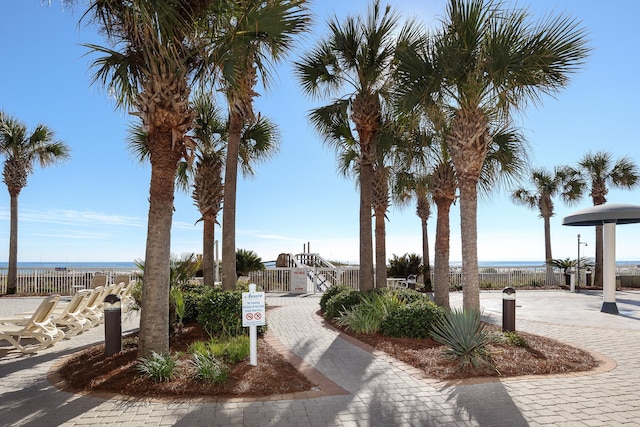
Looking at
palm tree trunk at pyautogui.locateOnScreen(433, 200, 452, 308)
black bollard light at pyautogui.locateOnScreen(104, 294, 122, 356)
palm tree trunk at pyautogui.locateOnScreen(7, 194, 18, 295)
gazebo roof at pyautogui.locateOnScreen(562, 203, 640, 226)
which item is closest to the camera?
black bollard light at pyautogui.locateOnScreen(104, 294, 122, 356)

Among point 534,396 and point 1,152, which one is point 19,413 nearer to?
point 534,396

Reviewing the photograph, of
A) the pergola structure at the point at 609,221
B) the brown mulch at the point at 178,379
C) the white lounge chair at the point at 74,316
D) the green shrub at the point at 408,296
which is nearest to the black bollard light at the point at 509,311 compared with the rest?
the green shrub at the point at 408,296

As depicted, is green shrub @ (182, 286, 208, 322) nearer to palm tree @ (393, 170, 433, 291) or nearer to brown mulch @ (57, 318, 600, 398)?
brown mulch @ (57, 318, 600, 398)

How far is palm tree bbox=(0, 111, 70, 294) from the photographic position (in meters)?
19.0

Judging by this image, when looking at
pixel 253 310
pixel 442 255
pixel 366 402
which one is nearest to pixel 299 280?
pixel 442 255

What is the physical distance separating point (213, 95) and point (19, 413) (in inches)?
227

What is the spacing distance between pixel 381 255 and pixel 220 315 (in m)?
6.25

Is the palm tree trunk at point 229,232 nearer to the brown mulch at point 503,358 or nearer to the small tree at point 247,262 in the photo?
the brown mulch at point 503,358

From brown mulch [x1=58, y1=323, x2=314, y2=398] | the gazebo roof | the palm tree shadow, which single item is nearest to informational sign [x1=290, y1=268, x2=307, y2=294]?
the gazebo roof

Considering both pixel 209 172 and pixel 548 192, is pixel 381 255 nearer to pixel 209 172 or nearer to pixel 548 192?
pixel 209 172

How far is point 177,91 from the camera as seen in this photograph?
21.1 feet

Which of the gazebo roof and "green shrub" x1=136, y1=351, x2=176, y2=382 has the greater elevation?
the gazebo roof

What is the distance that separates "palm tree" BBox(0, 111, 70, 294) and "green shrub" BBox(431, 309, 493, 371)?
64.5ft

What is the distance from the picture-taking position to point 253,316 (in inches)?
251
